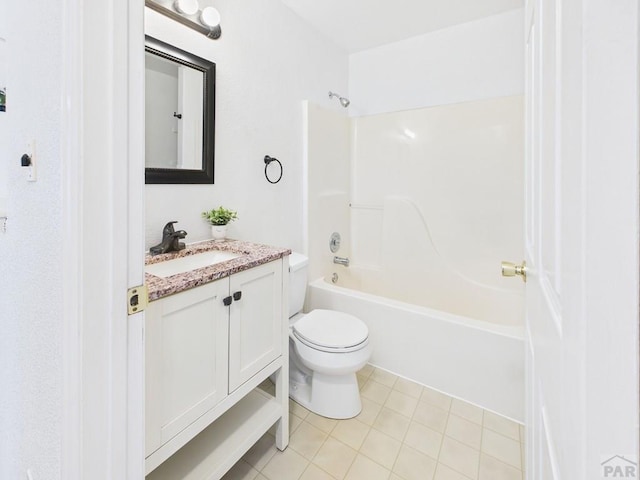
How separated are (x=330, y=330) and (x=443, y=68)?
2.25 m

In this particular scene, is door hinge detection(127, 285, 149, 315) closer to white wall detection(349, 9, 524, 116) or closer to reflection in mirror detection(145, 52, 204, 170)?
reflection in mirror detection(145, 52, 204, 170)

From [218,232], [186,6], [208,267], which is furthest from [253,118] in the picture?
[208,267]

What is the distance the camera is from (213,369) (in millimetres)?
1132

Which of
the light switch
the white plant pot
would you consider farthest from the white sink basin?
the light switch

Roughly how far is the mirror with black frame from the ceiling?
3.39 ft

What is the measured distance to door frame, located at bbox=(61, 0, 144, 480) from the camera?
0.58 meters

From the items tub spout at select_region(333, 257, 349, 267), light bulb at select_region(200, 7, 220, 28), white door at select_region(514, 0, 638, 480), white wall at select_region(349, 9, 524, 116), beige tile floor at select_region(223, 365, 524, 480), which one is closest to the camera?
white door at select_region(514, 0, 638, 480)

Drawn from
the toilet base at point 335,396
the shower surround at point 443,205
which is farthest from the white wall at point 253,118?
the toilet base at point 335,396

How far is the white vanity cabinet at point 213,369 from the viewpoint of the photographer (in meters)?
0.97

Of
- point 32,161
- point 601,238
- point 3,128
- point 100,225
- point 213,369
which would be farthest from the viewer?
point 213,369

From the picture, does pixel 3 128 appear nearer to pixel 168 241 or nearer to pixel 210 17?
pixel 168 241

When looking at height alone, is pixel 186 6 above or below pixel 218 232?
above

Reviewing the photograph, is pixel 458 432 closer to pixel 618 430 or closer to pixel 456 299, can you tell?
pixel 456 299

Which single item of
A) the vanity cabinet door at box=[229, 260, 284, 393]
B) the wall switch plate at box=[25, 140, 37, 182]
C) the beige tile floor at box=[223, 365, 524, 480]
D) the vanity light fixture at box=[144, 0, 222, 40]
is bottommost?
the beige tile floor at box=[223, 365, 524, 480]
